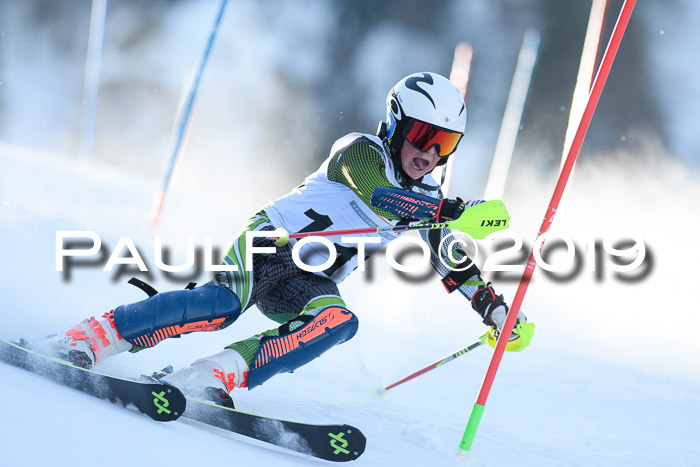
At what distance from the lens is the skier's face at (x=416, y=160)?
99.7 inches

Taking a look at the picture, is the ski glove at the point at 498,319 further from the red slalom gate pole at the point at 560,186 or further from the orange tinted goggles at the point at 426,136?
the orange tinted goggles at the point at 426,136

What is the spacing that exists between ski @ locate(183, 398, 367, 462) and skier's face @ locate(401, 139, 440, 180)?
3.50ft

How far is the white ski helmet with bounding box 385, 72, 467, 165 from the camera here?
2.49 metres

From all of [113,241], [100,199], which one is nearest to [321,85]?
[100,199]

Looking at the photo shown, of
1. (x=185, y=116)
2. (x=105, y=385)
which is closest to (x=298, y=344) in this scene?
(x=105, y=385)

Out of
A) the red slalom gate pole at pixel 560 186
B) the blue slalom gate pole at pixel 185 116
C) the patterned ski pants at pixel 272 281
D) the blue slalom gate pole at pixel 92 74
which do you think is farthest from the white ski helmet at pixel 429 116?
the blue slalom gate pole at pixel 92 74

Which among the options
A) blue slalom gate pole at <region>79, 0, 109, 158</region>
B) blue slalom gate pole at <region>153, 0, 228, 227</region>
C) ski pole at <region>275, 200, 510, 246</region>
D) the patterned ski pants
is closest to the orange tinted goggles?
ski pole at <region>275, 200, 510, 246</region>

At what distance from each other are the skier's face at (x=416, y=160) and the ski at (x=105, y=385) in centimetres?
123

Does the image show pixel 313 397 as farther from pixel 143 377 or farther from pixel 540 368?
pixel 540 368

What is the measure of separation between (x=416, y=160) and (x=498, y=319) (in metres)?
0.74

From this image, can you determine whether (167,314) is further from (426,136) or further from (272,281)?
(426,136)

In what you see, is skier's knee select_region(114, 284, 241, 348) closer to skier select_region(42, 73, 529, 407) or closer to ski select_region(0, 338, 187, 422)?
skier select_region(42, 73, 529, 407)

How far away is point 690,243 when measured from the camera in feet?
27.4

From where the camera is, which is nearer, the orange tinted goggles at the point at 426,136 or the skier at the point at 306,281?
the skier at the point at 306,281
